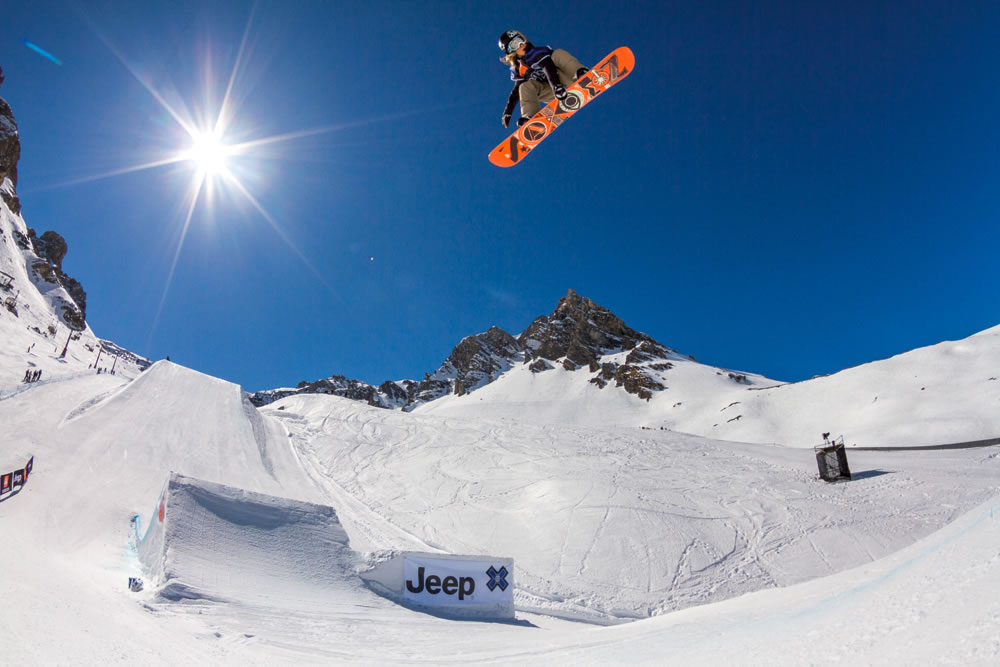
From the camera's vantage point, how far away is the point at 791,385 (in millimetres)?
55844

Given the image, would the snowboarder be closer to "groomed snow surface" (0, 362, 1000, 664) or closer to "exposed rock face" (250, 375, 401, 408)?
"groomed snow surface" (0, 362, 1000, 664)

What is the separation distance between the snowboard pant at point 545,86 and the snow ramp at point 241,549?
8.76 meters

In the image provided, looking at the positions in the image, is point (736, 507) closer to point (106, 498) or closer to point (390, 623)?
point (390, 623)

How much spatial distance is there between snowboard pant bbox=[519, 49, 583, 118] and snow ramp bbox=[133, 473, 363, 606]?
8.76 meters

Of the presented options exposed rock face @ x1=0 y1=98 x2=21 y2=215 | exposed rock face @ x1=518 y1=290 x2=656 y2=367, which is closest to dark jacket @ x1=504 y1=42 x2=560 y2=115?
exposed rock face @ x1=518 y1=290 x2=656 y2=367

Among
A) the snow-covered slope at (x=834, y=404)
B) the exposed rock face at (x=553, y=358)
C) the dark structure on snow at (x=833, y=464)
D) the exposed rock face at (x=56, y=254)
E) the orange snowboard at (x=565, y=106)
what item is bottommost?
the dark structure on snow at (x=833, y=464)

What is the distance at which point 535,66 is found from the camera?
7039 mm

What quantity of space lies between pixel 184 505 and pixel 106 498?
8.10m

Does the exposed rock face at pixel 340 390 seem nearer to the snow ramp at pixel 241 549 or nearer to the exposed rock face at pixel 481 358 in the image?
the exposed rock face at pixel 481 358

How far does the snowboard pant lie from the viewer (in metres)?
7.02

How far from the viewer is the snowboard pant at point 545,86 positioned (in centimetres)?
702

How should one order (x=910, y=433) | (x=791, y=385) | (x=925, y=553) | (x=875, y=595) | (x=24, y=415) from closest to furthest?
1. (x=875, y=595)
2. (x=925, y=553)
3. (x=24, y=415)
4. (x=910, y=433)
5. (x=791, y=385)

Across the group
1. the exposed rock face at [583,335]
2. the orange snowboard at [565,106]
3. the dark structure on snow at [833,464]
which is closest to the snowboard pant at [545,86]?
the orange snowboard at [565,106]

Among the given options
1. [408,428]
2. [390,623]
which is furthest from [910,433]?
[390,623]
